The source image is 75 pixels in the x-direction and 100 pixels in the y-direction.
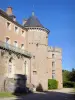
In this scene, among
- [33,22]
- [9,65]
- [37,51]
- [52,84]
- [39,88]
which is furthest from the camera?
[52,84]

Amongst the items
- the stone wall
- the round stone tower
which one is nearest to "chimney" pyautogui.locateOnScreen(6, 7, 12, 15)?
the round stone tower

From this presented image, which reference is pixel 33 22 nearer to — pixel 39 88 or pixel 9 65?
pixel 9 65

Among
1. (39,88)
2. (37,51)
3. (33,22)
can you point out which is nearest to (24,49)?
(37,51)

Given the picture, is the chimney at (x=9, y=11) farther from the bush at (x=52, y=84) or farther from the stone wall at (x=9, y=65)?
the bush at (x=52, y=84)

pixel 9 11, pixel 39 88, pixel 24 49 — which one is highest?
pixel 9 11

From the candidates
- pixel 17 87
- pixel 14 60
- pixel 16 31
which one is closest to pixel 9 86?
pixel 17 87

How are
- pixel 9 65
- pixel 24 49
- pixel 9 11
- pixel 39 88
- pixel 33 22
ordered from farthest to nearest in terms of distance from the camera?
pixel 33 22
pixel 24 49
pixel 39 88
pixel 9 11
pixel 9 65

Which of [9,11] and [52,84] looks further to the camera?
[52,84]

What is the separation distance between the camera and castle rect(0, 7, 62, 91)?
3997 cm

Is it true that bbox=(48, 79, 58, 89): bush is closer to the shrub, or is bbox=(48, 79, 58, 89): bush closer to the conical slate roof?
the shrub

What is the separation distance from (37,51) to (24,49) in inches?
110

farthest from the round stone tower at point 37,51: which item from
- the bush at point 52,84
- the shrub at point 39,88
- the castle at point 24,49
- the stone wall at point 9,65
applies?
the bush at point 52,84

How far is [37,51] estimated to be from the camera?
4938cm

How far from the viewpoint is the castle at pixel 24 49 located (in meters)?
40.0
